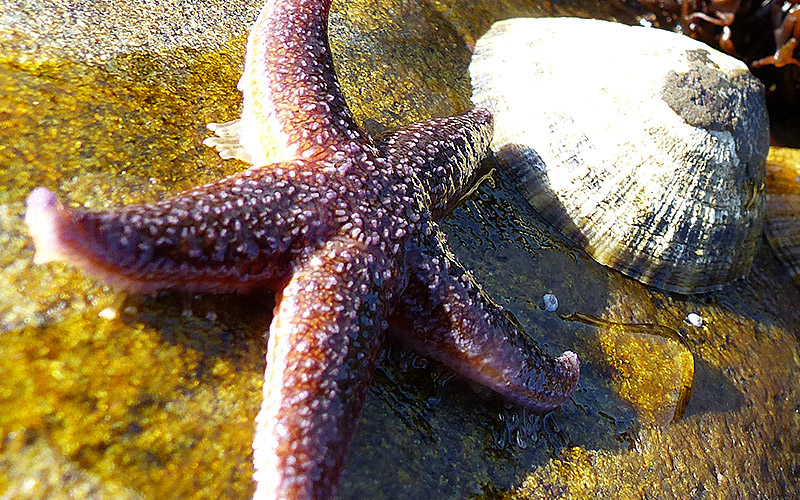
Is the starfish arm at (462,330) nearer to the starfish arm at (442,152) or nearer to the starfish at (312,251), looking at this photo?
the starfish at (312,251)

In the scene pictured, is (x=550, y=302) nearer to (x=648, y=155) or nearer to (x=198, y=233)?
(x=648, y=155)

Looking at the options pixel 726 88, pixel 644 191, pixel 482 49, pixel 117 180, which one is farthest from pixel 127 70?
pixel 726 88

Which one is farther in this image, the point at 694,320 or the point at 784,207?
the point at 784,207

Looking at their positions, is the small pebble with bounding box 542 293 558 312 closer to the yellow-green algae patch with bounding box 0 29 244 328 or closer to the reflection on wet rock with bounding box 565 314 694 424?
the reflection on wet rock with bounding box 565 314 694 424

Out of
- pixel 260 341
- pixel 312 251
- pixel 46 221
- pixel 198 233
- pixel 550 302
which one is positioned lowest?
pixel 550 302

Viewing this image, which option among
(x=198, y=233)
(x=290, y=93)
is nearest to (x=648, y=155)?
(x=290, y=93)

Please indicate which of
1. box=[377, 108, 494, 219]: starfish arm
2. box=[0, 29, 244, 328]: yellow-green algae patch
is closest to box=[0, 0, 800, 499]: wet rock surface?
box=[0, 29, 244, 328]: yellow-green algae patch

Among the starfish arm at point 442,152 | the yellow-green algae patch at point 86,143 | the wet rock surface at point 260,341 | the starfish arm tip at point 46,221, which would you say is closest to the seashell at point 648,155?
the wet rock surface at point 260,341
